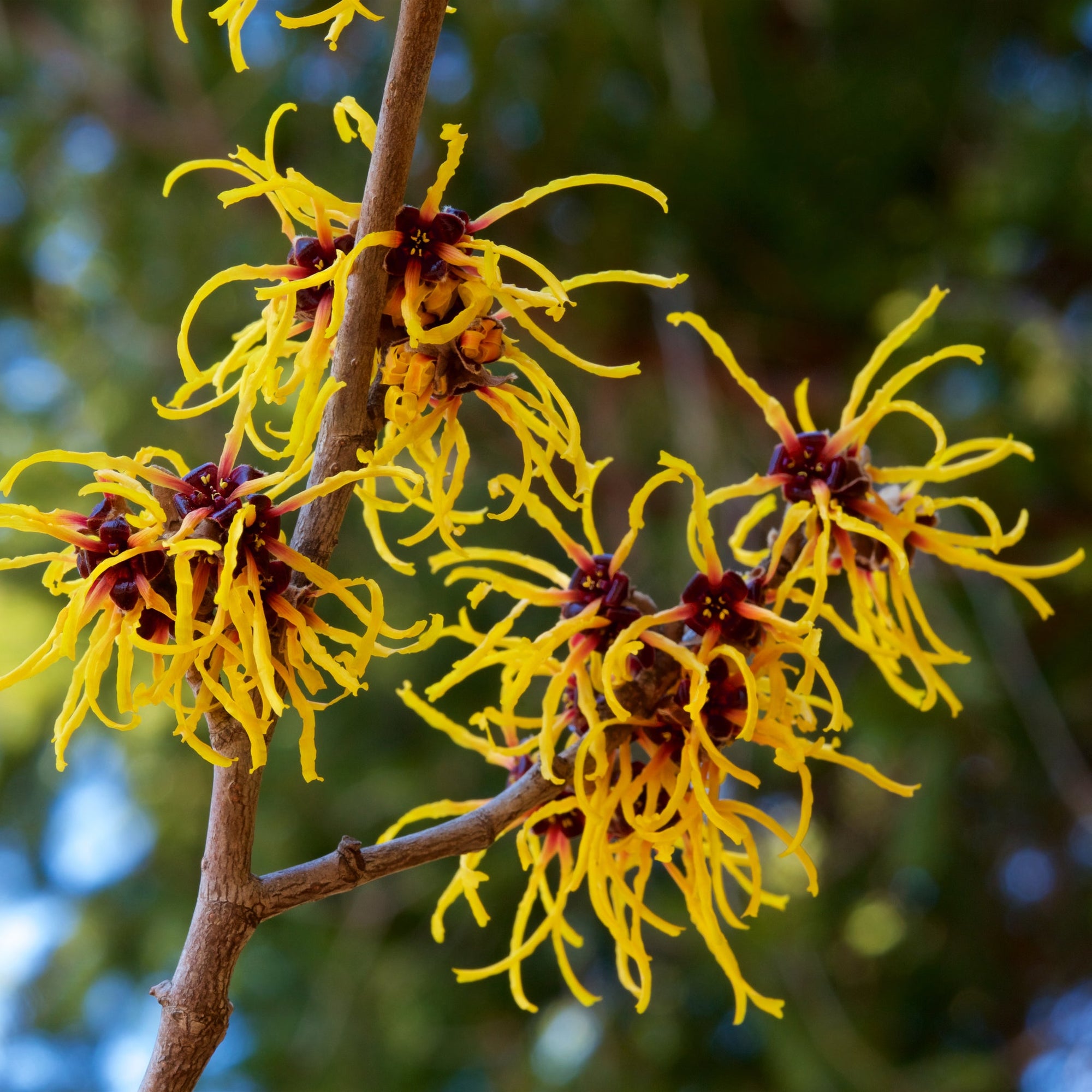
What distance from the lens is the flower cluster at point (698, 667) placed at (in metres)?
0.56

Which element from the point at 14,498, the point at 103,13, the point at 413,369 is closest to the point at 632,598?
the point at 413,369

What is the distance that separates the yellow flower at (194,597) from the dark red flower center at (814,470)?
0.23 metres

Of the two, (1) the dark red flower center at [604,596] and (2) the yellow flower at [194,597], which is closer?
(2) the yellow flower at [194,597]

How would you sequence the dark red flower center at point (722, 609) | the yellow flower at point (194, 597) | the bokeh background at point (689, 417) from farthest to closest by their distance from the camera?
the bokeh background at point (689, 417) < the dark red flower center at point (722, 609) < the yellow flower at point (194, 597)

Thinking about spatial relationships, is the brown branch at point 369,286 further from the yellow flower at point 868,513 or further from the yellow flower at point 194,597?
the yellow flower at point 868,513

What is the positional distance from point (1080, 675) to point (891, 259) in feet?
2.37

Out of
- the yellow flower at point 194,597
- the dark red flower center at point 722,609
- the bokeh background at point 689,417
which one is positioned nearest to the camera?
the yellow flower at point 194,597

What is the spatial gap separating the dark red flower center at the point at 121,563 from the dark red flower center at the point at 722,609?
0.24 metres

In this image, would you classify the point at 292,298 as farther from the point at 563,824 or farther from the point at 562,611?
the point at 563,824

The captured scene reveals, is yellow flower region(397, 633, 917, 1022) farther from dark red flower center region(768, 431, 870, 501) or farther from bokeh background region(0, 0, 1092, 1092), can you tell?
bokeh background region(0, 0, 1092, 1092)

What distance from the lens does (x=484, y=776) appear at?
2.08 metres

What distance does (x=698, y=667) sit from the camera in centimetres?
54

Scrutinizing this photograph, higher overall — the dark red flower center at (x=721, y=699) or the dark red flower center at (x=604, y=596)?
the dark red flower center at (x=604, y=596)

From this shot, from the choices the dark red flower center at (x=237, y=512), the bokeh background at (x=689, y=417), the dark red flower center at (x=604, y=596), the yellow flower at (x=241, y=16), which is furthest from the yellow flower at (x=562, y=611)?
the bokeh background at (x=689, y=417)
